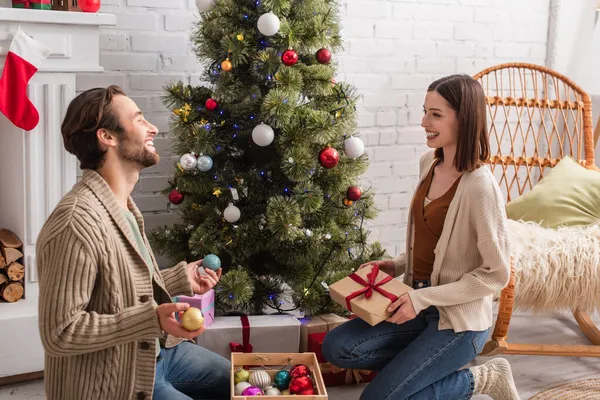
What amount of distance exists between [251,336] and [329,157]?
25.4 inches

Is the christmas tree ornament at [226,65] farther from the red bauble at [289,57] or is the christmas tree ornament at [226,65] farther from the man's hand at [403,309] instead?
the man's hand at [403,309]

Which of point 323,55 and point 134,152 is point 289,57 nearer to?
point 323,55

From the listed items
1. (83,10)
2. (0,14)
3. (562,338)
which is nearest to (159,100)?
(83,10)

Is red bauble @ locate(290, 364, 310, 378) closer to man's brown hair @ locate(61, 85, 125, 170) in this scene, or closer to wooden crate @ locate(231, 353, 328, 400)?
wooden crate @ locate(231, 353, 328, 400)

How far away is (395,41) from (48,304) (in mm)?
2390

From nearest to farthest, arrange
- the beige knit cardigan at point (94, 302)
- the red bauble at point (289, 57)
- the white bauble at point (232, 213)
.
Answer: the beige knit cardigan at point (94, 302) → the red bauble at point (289, 57) → the white bauble at point (232, 213)

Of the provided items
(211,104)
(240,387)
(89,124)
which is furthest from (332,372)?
(89,124)

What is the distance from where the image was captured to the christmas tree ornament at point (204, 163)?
249 cm

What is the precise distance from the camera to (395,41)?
3.45m

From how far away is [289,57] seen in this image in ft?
7.84

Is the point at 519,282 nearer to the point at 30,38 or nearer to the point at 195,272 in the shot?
the point at 195,272

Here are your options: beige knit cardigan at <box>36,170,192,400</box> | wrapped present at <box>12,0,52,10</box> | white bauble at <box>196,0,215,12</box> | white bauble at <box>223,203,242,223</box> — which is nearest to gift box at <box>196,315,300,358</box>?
white bauble at <box>223,203,242,223</box>

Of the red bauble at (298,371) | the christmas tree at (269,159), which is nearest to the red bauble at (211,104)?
the christmas tree at (269,159)

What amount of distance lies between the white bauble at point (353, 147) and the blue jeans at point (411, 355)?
61 cm
